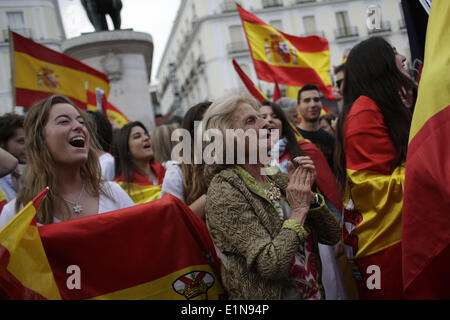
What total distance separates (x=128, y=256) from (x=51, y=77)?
3.86 meters

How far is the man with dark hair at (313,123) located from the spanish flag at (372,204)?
1.50 m

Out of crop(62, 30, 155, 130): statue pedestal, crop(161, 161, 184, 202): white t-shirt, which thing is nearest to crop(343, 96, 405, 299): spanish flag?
crop(161, 161, 184, 202): white t-shirt

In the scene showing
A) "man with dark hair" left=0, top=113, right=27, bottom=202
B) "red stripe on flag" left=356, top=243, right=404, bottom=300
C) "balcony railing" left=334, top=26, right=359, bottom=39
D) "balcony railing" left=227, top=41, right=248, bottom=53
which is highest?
"balcony railing" left=334, top=26, right=359, bottom=39

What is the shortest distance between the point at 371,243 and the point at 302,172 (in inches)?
20.5

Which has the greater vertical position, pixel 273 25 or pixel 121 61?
pixel 273 25

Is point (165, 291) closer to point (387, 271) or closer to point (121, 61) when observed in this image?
point (387, 271)

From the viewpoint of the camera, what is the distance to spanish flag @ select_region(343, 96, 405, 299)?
197cm

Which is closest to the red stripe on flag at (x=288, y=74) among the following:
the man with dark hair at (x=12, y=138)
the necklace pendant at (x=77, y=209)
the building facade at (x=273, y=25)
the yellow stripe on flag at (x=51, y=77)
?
the yellow stripe on flag at (x=51, y=77)

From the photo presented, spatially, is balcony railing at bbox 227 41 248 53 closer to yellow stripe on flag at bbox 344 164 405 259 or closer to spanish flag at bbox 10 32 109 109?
spanish flag at bbox 10 32 109 109

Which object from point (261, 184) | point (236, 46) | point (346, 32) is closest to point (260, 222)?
point (261, 184)

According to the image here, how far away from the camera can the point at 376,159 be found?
80.2 inches

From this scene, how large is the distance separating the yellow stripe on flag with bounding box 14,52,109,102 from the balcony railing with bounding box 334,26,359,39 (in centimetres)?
2808

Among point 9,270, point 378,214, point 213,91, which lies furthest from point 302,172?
point 213,91
